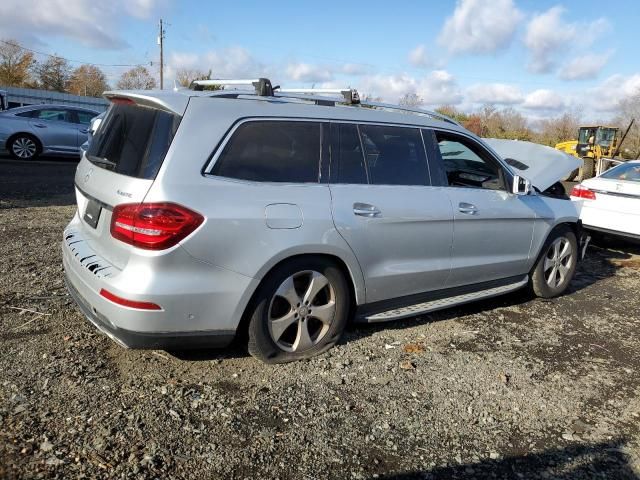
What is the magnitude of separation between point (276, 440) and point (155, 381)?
94 cm

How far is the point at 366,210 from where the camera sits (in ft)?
12.6

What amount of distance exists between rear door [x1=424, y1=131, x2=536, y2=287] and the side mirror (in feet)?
0.25

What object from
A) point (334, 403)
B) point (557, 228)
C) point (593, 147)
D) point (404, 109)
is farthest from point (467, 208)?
point (593, 147)

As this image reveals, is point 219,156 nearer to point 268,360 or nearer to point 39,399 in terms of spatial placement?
point 268,360

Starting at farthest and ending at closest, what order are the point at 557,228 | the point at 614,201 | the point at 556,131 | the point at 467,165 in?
the point at 556,131, the point at 614,201, the point at 557,228, the point at 467,165

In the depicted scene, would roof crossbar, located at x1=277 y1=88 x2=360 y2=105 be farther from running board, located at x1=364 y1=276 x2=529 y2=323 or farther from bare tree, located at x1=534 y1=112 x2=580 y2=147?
bare tree, located at x1=534 y1=112 x2=580 y2=147

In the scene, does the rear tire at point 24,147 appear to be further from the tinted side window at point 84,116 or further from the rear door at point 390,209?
the rear door at point 390,209

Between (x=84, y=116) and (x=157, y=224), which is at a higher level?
(x=157, y=224)

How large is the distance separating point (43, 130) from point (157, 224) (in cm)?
1297

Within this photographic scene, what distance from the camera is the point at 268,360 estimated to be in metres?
3.66

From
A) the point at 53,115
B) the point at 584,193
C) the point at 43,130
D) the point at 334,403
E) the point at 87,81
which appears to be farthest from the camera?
the point at 87,81

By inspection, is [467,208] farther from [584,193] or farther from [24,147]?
[24,147]

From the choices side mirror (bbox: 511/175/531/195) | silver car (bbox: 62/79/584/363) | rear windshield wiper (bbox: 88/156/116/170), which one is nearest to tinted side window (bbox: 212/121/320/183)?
silver car (bbox: 62/79/584/363)

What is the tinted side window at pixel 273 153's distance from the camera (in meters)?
3.38
